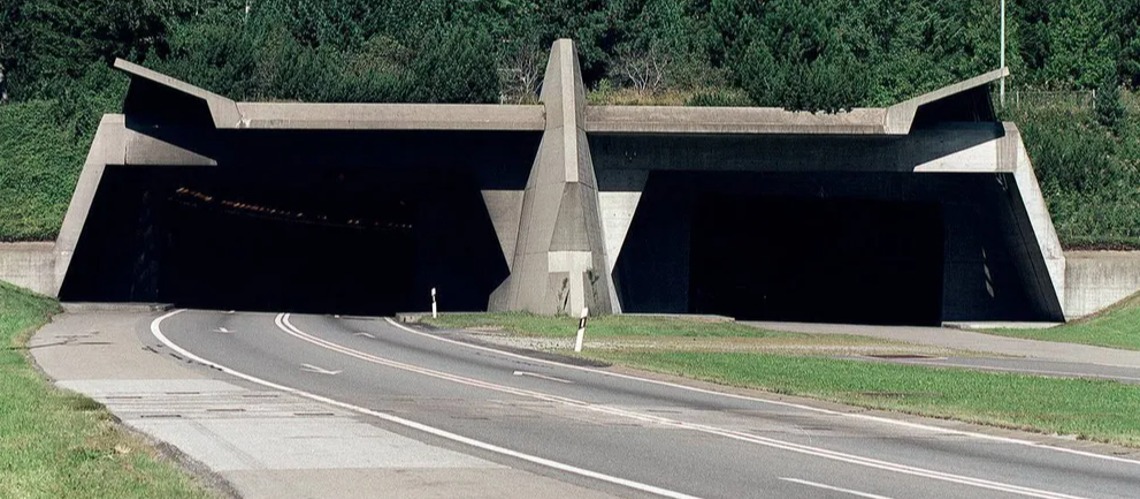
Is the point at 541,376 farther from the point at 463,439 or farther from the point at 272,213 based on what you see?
the point at 272,213

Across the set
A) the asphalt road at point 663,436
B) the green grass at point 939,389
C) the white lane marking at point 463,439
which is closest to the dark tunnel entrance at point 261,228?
the green grass at point 939,389

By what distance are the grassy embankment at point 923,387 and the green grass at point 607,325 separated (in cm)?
114

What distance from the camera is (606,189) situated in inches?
2076

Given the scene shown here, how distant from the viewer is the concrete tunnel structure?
4938cm

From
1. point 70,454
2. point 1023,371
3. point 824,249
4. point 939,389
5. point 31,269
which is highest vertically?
point 824,249

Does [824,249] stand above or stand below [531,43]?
below

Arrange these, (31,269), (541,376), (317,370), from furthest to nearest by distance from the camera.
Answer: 1. (31,269)
2. (317,370)
3. (541,376)

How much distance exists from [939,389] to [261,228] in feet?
233

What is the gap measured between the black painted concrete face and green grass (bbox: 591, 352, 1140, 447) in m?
21.8

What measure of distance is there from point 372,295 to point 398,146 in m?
45.3

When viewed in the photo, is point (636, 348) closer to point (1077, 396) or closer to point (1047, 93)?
point (1077, 396)

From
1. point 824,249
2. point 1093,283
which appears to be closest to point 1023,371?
point 1093,283

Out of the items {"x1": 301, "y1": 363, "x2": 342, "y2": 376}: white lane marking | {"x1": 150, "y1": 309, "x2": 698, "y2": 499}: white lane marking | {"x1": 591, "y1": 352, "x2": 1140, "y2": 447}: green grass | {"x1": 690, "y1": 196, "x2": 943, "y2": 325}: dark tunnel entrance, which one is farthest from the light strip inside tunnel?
A: {"x1": 150, "y1": 309, "x2": 698, "y2": 499}: white lane marking

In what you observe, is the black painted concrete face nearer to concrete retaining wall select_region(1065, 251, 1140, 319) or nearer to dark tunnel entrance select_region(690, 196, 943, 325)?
dark tunnel entrance select_region(690, 196, 943, 325)
